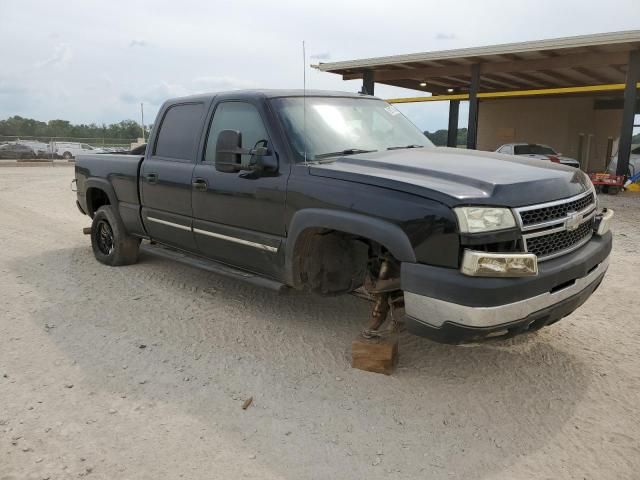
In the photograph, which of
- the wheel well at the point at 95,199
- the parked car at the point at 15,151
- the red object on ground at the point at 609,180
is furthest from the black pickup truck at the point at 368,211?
the parked car at the point at 15,151

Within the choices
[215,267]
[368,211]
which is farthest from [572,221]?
[215,267]

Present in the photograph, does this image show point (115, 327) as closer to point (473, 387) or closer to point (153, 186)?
point (153, 186)

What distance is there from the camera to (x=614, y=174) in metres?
15.3

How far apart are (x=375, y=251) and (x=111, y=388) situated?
1.96 metres

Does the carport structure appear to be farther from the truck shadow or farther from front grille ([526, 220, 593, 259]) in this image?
the truck shadow

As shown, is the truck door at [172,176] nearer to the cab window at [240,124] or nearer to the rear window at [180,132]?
the rear window at [180,132]

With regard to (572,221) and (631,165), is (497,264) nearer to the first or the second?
(572,221)

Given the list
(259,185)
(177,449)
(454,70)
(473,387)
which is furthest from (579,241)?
(454,70)

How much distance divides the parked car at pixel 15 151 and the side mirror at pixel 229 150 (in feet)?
114

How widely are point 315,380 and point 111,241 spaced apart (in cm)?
392

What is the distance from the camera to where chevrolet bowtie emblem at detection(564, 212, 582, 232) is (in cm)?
335

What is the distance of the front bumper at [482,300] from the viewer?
293cm

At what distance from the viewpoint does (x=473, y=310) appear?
9.62 feet

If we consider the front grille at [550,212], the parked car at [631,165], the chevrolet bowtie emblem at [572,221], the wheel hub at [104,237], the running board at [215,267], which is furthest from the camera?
the parked car at [631,165]
